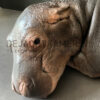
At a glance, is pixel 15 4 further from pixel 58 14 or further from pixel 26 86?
pixel 26 86

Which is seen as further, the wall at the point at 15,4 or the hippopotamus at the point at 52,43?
the wall at the point at 15,4

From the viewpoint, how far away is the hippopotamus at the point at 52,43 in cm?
79

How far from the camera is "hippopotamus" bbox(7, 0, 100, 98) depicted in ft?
2.60

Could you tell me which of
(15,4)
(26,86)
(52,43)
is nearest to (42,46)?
(52,43)

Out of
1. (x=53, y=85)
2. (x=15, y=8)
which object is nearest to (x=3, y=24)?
(x=15, y=8)

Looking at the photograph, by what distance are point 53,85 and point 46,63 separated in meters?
0.09

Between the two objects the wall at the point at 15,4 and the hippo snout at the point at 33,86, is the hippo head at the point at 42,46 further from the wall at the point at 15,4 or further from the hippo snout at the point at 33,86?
the wall at the point at 15,4

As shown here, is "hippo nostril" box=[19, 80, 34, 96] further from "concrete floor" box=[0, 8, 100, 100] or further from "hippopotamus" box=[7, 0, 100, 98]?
"concrete floor" box=[0, 8, 100, 100]

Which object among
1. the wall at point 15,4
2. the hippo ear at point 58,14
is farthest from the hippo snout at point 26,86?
the wall at point 15,4

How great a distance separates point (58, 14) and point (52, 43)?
0.11 meters

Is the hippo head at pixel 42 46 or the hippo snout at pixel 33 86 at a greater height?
the hippo head at pixel 42 46

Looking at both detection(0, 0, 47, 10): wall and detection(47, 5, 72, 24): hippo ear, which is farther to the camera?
detection(0, 0, 47, 10): wall

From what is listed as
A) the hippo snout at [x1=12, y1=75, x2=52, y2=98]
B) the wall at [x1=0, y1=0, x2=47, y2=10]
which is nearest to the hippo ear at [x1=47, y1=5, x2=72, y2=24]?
the hippo snout at [x1=12, y1=75, x2=52, y2=98]

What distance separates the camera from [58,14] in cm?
85
